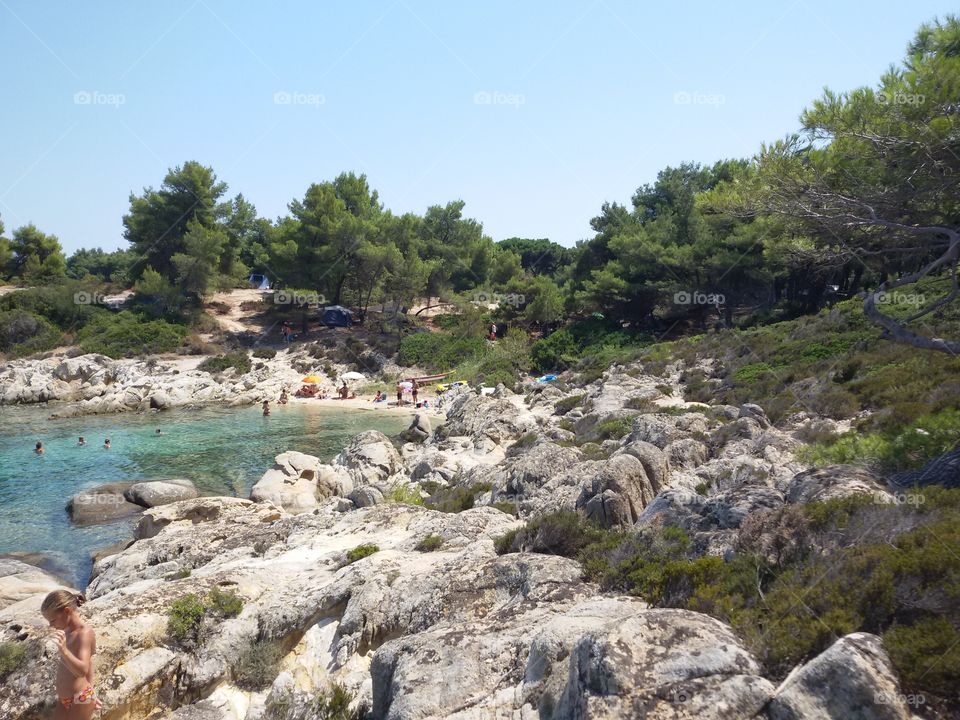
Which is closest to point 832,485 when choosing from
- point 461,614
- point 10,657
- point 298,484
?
point 461,614

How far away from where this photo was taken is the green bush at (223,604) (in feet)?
32.2

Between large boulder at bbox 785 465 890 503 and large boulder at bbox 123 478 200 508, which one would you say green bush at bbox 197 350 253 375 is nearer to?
large boulder at bbox 123 478 200 508

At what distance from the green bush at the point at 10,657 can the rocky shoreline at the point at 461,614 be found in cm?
10

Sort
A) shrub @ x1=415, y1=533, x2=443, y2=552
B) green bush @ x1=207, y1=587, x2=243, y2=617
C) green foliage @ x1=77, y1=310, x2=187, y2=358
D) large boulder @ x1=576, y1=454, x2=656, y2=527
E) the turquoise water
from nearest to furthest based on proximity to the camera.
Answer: green bush @ x1=207, y1=587, x2=243, y2=617 < shrub @ x1=415, y1=533, x2=443, y2=552 < large boulder @ x1=576, y1=454, x2=656, y2=527 < the turquoise water < green foliage @ x1=77, y1=310, x2=187, y2=358

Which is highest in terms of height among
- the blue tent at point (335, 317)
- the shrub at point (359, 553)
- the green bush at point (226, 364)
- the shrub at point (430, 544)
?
the blue tent at point (335, 317)

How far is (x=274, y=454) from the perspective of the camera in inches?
1109

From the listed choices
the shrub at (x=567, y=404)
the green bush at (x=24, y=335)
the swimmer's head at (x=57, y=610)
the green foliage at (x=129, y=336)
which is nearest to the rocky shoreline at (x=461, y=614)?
the swimmer's head at (x=57, y=610)

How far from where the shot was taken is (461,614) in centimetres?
864

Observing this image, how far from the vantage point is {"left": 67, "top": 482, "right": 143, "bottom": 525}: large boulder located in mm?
20244

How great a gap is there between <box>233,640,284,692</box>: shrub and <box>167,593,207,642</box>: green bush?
849 mm

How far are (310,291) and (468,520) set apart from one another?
44.5 metres

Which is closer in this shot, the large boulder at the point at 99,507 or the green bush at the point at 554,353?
the large boulder at the point at 99,507

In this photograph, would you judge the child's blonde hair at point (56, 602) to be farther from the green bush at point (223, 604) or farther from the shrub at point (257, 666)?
the green bush at point (223, 604)

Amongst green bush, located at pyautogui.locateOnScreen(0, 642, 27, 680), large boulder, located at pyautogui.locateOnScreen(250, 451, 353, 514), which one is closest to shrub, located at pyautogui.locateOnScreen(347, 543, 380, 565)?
green bush, located at pyautogui.locateOnScreen(0, 642, 27, 680)
